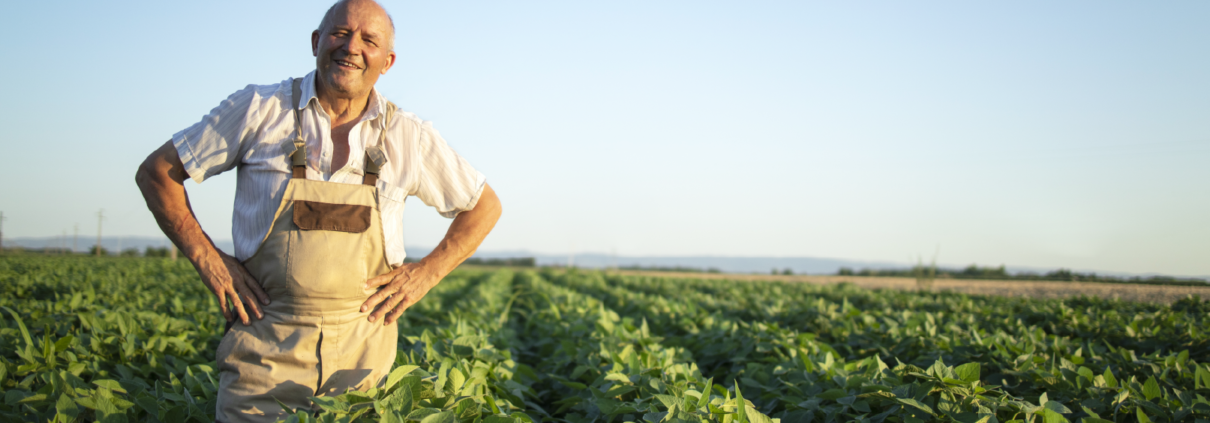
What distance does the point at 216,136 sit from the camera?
5.69 ft

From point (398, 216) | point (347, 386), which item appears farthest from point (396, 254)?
point (347, 386)

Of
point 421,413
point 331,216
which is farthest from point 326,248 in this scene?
point 421,413

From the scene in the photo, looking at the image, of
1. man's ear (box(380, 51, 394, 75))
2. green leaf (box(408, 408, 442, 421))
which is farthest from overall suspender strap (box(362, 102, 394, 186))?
green leaf (box(408, 408, 442, 421))

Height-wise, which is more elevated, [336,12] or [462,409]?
[336,12]

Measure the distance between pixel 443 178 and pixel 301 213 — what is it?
465 mm

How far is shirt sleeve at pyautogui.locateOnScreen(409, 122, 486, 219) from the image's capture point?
2.03 m

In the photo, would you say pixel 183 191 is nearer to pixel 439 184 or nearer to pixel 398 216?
pixel 398 216

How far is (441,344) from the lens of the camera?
3562mm

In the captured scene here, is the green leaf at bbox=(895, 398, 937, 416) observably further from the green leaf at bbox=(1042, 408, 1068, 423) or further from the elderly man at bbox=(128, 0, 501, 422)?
the elderly man at bbox=(128, 0, 501, 422)

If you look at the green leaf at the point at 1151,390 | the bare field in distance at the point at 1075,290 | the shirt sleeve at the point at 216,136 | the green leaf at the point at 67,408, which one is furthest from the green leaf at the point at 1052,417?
the bare field in distance at the point at 1075,290

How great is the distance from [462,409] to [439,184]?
76cm

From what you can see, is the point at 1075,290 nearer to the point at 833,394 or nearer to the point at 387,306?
the point at 833,394

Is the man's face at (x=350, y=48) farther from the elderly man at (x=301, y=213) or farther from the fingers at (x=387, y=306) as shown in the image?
the fingers at (x=387, y=306)

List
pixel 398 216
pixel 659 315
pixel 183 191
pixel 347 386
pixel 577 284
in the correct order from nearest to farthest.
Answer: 1. pixel 183 191
2. pixel 347 386
3. pixel 398 216
4. pixel 659 315
5. pixel 577 284
